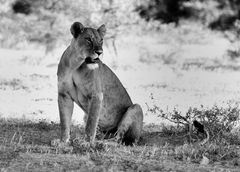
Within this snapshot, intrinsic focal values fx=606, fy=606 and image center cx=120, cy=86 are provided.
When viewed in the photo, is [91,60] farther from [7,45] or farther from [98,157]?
[7,45]

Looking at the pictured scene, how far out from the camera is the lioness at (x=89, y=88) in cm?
595

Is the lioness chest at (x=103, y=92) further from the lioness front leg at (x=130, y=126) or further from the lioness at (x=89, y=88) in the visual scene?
the lioness front leg at (x=130, y=126)

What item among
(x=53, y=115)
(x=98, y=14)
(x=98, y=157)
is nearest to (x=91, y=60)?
(x=98, y=157)

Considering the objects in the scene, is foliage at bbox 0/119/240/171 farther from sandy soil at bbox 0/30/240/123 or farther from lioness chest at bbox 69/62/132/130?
sandy soil at bbox 0/30/240/123

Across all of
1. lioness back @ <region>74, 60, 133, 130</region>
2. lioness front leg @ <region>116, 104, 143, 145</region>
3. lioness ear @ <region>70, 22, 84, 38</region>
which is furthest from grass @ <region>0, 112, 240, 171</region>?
lioness ear @ <region>70, 22, 84, 38</region>

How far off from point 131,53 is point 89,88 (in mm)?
15279

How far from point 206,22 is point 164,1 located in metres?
2.70

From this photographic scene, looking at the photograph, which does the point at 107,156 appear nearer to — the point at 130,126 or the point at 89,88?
the point at 89,88

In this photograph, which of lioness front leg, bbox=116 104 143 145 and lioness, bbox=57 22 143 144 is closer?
lioness, bbox=57 22 143 144

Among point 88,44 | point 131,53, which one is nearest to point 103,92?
point 88,44

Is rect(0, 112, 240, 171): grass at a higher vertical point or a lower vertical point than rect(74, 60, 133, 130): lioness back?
lower

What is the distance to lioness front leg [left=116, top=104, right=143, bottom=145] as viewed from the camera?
6293mm

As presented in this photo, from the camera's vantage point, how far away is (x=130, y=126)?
20.7 ft

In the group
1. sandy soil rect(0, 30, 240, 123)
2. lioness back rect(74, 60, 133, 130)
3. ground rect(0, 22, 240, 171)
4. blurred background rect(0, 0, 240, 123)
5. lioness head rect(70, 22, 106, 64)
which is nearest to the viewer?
ground rect(0, 22, 240, 171)
